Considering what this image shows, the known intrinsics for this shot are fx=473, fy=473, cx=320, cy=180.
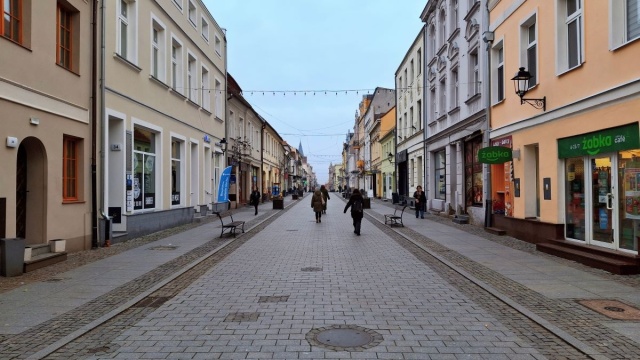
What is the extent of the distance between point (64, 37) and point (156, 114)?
17.0ft

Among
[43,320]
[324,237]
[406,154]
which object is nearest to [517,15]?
[324,237]

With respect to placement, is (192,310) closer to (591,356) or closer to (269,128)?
(591,356)

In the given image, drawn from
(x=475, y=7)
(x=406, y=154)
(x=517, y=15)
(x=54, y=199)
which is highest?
(x=475, y=7)

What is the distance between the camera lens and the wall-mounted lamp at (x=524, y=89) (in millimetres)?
12055

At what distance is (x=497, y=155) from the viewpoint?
1407 centimetres

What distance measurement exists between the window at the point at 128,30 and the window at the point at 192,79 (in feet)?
18.3

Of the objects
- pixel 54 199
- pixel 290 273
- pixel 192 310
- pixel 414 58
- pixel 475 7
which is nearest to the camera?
pixel 192 310

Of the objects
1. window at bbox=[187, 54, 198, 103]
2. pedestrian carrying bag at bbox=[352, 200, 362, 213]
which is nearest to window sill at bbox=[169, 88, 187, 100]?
window at bbox=[187, 54, 198, 103]

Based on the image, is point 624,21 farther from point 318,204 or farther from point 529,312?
point 318,204

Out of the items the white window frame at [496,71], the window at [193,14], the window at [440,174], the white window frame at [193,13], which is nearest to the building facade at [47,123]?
the white window frame at [193,13]

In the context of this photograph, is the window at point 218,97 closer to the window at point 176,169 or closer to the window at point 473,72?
the window at point 176,169

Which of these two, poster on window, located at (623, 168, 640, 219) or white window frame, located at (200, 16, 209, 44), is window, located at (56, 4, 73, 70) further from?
poster on window, located at (623, 168, 640, 219)

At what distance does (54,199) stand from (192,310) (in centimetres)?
598

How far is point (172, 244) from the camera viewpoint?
12945 mm
